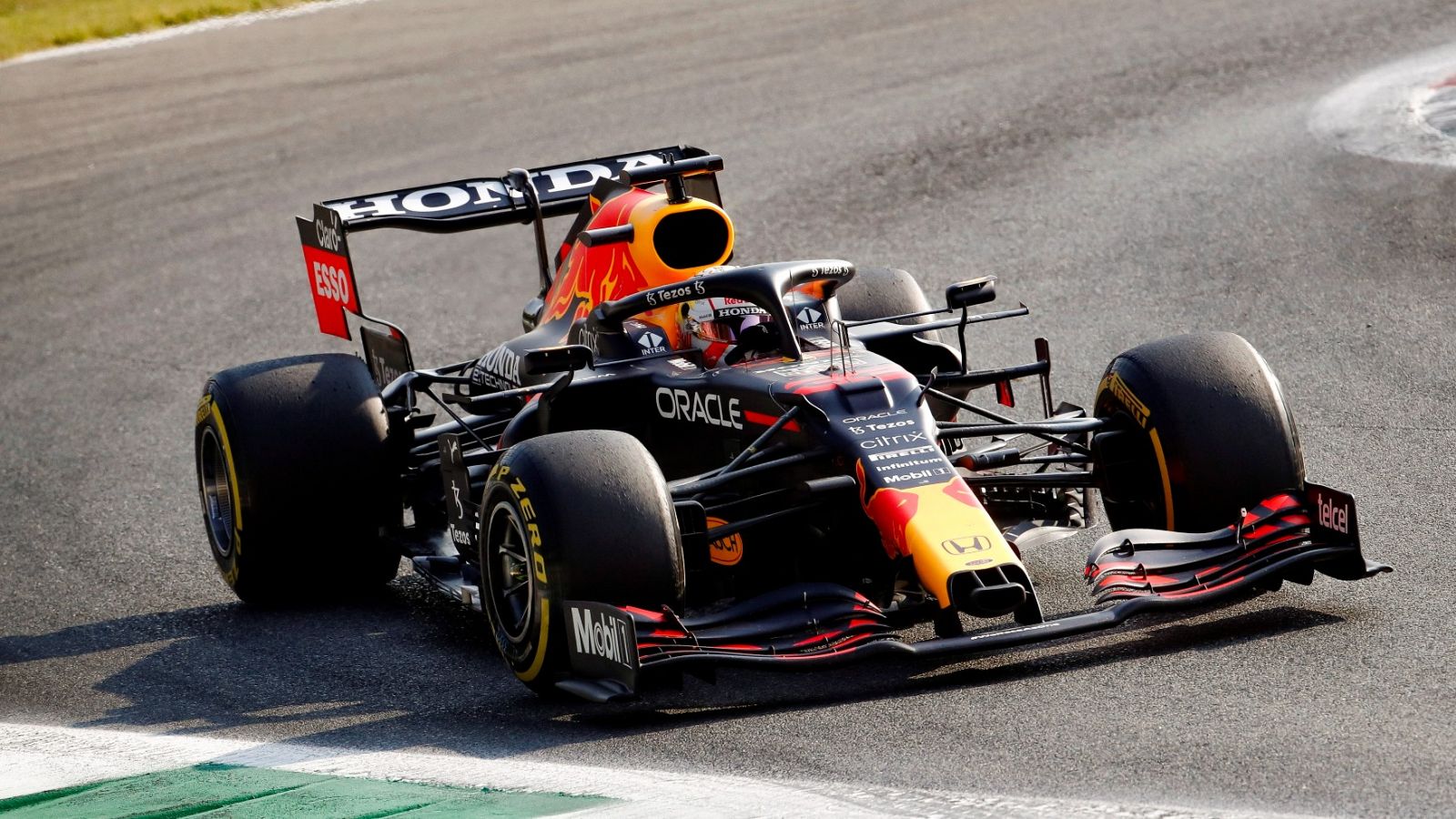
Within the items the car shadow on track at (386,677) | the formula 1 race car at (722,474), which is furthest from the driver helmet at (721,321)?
the car shadow on track at (386,677)

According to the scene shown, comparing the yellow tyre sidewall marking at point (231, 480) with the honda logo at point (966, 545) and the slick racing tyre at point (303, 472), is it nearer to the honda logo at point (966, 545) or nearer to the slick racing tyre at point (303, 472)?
the slick racing tyre at point (303, 472)

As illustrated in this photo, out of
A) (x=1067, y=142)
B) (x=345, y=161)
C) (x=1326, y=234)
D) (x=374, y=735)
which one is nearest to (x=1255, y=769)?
(x=374, y=735)

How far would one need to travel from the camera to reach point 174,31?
78.4 feet

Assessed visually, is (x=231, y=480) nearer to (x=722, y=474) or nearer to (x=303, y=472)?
(x=303, y=472)

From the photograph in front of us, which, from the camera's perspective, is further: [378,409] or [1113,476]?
[378,409]

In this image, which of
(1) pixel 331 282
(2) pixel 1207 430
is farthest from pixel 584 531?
(1) pixel 331 282

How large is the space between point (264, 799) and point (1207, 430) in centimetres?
355

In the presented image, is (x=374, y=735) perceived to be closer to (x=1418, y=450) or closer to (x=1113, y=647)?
(x=1113, y=647)

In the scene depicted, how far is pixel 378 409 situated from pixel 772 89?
11.4 m

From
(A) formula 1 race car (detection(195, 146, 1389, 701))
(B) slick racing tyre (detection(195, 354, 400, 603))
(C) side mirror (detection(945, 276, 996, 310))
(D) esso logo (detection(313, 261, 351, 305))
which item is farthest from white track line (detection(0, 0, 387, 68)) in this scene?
(C) side mirror (detection(945, 276, 996, 310))

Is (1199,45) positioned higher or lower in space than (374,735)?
higher

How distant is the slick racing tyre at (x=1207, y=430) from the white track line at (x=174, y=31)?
18.5 metres

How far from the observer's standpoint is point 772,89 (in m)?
19.1

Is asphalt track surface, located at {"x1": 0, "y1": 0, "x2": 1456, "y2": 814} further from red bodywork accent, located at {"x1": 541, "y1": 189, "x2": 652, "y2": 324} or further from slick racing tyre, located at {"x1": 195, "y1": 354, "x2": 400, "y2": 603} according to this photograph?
red bodywork accent, located at {"x1": 541, "y1": 189, "x2": 652, "y2": 324}
